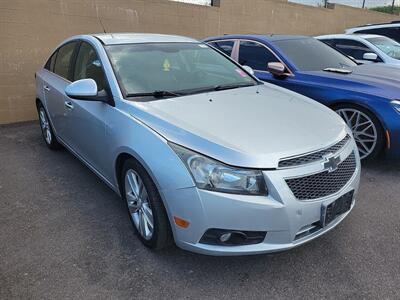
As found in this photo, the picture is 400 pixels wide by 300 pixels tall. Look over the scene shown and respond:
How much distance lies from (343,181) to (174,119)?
4.03 feet

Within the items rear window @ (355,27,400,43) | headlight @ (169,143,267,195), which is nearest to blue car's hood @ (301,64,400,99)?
headlight @ (169,143,267,195)

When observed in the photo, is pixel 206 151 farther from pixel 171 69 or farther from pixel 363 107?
pixel 363 107

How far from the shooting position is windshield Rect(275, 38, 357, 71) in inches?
197

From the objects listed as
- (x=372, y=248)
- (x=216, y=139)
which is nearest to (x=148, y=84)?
(x=216, y=139)

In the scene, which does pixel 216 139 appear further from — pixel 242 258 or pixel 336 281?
pixel 336 281

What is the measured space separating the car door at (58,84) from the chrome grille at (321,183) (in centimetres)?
267

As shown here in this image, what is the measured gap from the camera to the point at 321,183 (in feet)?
7.72

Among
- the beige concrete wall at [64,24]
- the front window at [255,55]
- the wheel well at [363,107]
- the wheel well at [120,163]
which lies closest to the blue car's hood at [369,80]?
the wheel well at [363,107]

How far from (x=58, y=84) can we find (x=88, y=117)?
1.11m

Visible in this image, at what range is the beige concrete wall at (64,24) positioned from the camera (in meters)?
5.94

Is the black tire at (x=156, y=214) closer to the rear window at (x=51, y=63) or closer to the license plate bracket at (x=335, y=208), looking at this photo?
the license plate bracket at (x=335, y=208)

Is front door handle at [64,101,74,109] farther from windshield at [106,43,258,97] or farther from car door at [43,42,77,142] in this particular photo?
windshield at [106,43,258,97]

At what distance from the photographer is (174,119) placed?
2559 millimetres

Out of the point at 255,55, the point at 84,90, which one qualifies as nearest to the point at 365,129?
the point at 255,55
